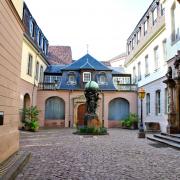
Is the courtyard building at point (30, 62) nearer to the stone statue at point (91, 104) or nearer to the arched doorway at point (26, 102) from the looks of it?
the arched doorway at point (26, 102)

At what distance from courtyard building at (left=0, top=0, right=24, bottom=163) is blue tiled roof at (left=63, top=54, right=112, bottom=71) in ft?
65.9

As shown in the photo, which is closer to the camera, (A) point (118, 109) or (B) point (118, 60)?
(A) point (118, 109)

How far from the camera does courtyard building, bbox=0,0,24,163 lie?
631cm

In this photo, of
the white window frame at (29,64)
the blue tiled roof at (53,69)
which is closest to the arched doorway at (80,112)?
the blue tiled roof at (53,69)

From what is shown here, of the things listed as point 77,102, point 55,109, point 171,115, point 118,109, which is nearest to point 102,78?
point 118,109

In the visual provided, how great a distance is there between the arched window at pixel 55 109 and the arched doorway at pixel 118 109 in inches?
201

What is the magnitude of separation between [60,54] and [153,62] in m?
20.3

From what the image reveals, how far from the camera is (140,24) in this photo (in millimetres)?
26234

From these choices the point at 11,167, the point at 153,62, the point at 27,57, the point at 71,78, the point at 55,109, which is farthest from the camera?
the point at 71,78

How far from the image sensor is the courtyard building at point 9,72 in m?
6.31

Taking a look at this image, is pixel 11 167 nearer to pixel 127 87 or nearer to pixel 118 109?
pixel 118 109

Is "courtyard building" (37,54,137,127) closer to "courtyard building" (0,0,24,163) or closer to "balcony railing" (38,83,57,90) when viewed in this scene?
"balcony railing" (38,83,57,90)

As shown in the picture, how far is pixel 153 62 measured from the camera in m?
21.2

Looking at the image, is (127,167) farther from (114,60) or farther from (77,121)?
(114,60)
